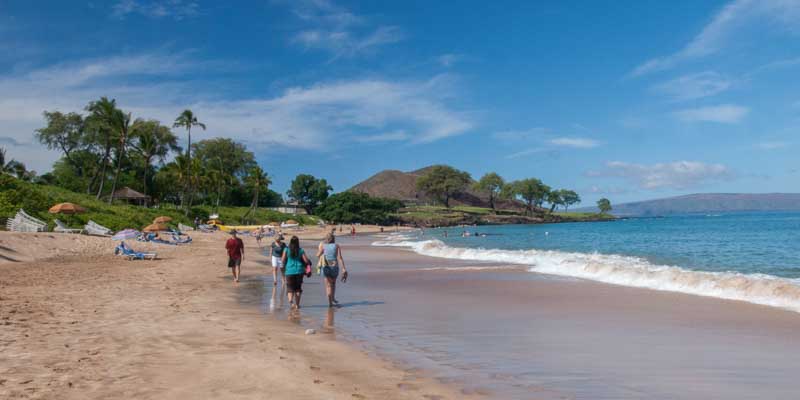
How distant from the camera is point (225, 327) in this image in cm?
823

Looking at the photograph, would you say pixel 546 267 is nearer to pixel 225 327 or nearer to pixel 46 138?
pixel 225 327

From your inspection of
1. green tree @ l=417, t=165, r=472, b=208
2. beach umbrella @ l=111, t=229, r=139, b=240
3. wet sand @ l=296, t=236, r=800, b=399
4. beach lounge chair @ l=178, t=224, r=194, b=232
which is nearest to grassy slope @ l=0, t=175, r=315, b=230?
beach lounge chair @ l=178, t=224, r=194, b=232

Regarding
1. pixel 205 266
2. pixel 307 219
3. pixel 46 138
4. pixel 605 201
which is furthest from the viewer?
pixel 605 201

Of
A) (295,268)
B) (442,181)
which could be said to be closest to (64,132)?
(295,268)

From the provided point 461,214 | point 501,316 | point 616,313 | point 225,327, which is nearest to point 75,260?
point 225,327

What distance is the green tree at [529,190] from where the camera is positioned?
532ft

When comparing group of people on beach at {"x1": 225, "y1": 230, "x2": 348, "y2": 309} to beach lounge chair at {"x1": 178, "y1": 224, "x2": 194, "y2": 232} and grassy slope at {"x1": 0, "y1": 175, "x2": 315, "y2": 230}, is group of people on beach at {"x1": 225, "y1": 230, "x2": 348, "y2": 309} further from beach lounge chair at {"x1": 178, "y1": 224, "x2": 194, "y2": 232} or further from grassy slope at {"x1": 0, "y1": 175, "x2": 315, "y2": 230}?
beach lounge chair at {"x1": 178, "y1": 224, "x2": 194, "y2": 232}

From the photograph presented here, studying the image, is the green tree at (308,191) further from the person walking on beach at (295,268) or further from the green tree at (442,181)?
the person walking on beach at (295,268)

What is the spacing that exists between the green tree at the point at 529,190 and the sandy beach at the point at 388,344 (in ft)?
499

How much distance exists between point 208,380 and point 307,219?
86602mm

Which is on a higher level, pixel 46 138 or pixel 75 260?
pixel 46 138

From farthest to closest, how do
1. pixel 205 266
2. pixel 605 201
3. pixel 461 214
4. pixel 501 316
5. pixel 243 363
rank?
pixel 605 201 < pixel 461 214 < pixel 205 266 < pixel 501 316 < pixel 243 363

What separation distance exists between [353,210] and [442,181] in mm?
58946

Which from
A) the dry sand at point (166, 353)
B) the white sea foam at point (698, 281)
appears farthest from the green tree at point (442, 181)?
the dry sand at point (166, 353)
